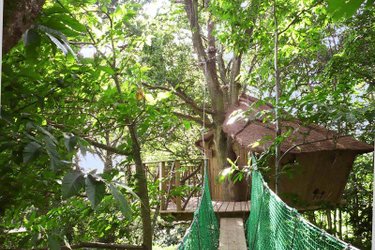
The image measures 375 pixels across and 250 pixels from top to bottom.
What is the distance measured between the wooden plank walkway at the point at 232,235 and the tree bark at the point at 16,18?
2.74 metres

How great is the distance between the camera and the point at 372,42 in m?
4.10

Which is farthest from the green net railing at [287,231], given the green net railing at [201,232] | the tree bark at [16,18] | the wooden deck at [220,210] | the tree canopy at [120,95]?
the wooden deck at [220,210]

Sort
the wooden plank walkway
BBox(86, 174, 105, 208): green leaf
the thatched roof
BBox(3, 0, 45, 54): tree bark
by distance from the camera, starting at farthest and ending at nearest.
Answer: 1. the thatched roof
2. the wooden plank walkway
3. BBox(3, 0, 45, 54): tree bark
4. BBox(86, 174, 105, 208): green leaf

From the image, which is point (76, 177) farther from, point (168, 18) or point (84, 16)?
point (168, 18)

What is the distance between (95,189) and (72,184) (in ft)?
0.14

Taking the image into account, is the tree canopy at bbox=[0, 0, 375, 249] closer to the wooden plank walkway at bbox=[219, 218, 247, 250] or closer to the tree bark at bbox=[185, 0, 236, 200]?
the tree bark at bbox=[185, 0, 236, 200]

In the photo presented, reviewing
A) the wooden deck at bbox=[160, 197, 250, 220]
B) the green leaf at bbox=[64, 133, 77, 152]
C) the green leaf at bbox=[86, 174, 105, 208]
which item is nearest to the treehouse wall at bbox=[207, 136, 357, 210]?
the wooden deck at bbox=[160, 197, 250, 220]

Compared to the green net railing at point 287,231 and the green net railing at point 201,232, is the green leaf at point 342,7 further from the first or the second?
the green net railing at point 201,232

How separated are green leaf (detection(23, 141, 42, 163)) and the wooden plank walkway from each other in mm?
2668

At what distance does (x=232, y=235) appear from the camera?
3764mm

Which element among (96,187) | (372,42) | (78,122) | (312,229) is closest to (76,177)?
(96,187)

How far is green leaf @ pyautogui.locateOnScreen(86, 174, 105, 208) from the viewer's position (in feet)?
2.17

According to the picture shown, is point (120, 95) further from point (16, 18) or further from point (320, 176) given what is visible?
point (320, 176)

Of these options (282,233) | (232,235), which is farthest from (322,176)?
(282,233)
